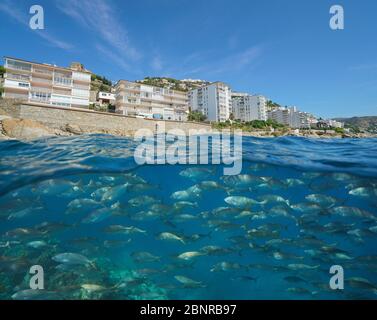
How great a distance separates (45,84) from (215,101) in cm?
6106

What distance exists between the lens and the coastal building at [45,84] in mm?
49656

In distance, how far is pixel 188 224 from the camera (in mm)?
10164

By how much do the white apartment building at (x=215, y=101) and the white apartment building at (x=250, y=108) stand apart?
19.4 m

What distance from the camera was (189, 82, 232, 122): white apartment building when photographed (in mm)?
99000

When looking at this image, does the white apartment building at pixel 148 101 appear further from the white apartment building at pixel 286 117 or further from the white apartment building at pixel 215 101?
the white apartment building at pixel 286 117

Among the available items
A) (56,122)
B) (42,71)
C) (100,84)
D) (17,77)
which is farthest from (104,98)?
(56,122)

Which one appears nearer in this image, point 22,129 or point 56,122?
point 22,129

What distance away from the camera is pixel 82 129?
1523 inches

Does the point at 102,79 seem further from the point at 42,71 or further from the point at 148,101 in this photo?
the point at 42,71

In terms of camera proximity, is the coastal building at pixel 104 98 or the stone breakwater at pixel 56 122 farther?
the coastal building at pixel 104 98

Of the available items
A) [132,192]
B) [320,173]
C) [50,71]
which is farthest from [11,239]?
[50,71]

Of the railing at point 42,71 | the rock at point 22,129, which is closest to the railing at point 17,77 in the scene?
the railing at point 42,71
